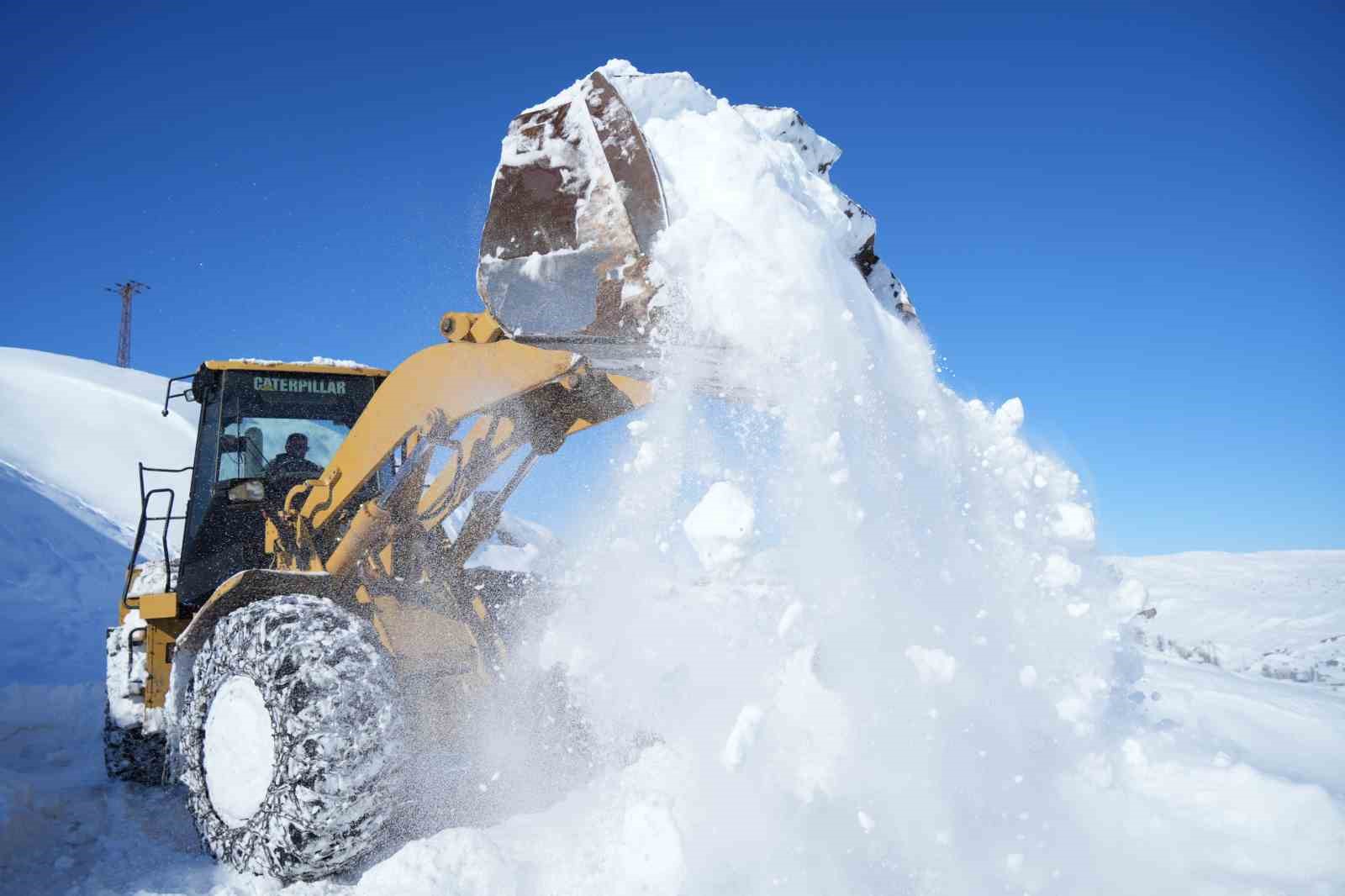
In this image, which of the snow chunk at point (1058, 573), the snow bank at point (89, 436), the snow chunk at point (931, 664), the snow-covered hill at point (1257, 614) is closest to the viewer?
the snow chunk at point (931, 664)

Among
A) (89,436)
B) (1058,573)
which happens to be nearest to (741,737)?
(1058,573)

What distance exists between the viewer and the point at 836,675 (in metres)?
3.35

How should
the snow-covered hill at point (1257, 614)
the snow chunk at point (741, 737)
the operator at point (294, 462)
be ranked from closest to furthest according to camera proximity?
1. the snow chunk at point (741, 737)
2. the operator at point (294, 462)
3. the snow-covered hill at point (1257, 614)

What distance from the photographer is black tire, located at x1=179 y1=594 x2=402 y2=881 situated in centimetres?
310

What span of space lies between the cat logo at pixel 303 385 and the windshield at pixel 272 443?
0.58 feet

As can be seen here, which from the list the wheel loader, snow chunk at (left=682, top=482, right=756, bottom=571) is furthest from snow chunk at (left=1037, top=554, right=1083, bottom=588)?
the wheel loader

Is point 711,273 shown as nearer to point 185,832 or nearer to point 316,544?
point 316,544

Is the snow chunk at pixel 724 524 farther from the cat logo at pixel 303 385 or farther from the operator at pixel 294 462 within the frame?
the cat logo at pixel 303 385

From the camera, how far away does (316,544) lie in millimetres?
4254

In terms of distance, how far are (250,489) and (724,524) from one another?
2.39 metres

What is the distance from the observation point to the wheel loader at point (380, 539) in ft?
10.3

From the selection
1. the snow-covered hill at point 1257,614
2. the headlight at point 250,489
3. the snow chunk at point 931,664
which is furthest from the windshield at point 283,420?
the snow-covered hill at point 1257,614

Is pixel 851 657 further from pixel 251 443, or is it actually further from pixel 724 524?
pixel 251 443

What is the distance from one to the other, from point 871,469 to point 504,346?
159 cm
